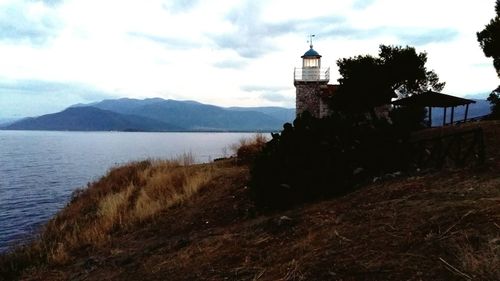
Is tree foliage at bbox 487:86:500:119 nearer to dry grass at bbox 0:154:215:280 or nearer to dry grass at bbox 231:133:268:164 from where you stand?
dry grass at bbox 231:133:268:164

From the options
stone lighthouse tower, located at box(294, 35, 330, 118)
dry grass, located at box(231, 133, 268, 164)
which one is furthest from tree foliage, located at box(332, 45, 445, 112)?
dry grass, located at box(231, 133, 268, 164)

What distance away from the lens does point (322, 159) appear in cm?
959

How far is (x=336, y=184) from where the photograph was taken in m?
9.15

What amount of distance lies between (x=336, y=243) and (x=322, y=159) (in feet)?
14.2

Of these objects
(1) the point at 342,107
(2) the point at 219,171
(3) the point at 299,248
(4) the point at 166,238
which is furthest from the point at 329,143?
(1) the point at 342,107

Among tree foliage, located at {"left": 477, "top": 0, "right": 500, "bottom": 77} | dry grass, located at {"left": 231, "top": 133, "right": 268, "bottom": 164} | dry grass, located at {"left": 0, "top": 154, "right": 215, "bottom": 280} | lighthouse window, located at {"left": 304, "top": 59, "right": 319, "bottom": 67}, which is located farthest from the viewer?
lighthouse window, located at {"left": 304, "top": 59, "right": 319, "bottom": 67}

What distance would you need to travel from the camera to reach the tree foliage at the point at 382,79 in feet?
123

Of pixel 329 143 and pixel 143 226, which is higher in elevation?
pixel 329 143

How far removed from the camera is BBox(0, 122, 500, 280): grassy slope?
434 cm

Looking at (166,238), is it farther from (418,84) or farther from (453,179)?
(418,84)

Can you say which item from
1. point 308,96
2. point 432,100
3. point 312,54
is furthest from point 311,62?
point 432,100

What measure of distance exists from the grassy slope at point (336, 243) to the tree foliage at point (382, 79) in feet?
89.6

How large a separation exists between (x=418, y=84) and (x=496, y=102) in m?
6.19

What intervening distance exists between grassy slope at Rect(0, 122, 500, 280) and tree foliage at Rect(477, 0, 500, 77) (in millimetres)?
20234
